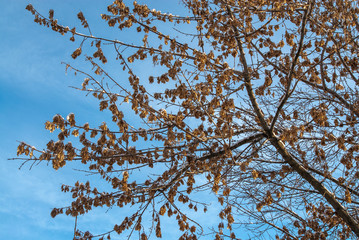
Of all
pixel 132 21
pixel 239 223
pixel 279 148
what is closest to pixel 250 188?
pixel 239 223

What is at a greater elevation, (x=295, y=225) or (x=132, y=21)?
(x=132, y=21)

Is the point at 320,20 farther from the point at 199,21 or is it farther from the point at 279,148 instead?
the point at 279,148

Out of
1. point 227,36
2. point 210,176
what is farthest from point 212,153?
point 227,36

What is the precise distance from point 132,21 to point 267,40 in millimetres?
2670

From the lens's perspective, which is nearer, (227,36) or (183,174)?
(183,174)

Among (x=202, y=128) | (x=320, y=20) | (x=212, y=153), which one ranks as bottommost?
(x=212, y=153)

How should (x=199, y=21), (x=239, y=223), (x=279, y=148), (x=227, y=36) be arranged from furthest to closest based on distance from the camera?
(x=239, y=223) → (x=199, y=21) → (x=227, y=36) → (x=279, y=148)

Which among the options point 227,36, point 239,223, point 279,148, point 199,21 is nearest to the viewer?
point 279,148

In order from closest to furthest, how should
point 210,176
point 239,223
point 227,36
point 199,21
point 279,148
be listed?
point 210,176, point 279,148, point 227,36, point 199,21, point 239,223

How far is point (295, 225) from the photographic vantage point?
6918 millimetres

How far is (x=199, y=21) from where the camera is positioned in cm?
656

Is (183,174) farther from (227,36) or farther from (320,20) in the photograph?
(320,20)

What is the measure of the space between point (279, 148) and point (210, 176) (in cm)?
134

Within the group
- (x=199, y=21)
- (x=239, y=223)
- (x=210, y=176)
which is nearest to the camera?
(x=210, y=176)
